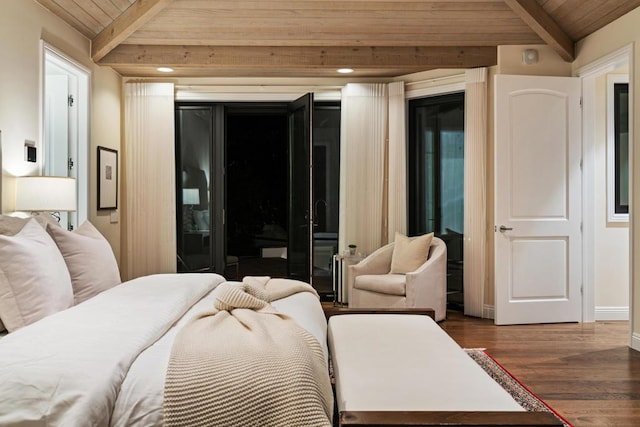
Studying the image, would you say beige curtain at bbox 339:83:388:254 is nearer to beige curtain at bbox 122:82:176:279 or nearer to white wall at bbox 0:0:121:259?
beige curtain at bbox 122:82:176:279

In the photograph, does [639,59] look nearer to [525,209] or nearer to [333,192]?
[525,209]

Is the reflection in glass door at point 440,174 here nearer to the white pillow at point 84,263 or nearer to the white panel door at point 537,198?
the white panel door at point 537,198

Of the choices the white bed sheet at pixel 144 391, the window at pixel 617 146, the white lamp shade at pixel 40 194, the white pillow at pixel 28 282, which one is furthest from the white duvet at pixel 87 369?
the window at pixel 617 146

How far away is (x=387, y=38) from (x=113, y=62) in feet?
8.43

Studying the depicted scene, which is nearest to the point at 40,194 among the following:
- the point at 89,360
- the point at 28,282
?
the point at 28,282

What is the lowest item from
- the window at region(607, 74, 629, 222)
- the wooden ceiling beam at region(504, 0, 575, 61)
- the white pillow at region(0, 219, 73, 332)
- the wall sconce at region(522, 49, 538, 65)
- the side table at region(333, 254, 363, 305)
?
the side table at region(333, 254, 363, 305)

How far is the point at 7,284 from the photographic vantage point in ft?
7.47

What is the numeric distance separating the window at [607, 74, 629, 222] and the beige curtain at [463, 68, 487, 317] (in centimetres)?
116

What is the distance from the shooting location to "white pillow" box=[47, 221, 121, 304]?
9.40 ft

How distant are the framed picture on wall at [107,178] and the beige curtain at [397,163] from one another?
2.88m

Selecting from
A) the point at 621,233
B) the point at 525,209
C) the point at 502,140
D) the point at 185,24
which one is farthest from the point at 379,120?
the point at 621,233

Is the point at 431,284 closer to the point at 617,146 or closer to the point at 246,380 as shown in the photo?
the point at 617,146

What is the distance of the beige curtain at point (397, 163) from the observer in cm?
594

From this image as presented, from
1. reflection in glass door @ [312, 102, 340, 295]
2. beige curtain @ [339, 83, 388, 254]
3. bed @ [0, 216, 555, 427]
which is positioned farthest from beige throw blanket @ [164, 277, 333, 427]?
reflection in glass door @ [312, 102, 340, 295]
